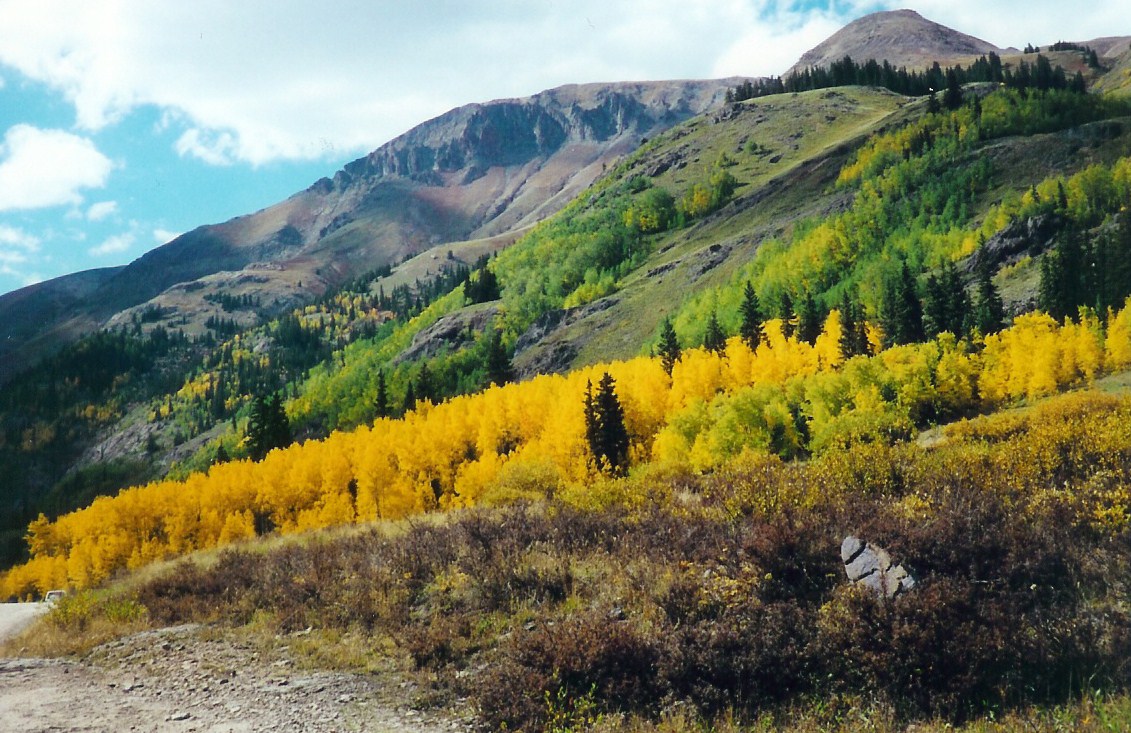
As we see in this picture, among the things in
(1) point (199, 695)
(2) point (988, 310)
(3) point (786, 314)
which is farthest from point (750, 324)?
(1) point (199, 695)

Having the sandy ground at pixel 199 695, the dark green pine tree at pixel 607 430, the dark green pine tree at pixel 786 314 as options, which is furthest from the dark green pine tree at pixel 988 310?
the sandy ground at pixel 199 695

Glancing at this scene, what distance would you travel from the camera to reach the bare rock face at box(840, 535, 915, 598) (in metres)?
10.9

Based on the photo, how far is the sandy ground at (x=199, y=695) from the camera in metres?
10.3

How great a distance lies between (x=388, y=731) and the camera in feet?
31.7

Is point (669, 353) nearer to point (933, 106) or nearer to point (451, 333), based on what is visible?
point (451, 333)

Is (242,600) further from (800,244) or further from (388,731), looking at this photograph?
(800,244)

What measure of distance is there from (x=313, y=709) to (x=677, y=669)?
6306 mm

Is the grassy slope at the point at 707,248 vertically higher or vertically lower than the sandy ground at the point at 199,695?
higher

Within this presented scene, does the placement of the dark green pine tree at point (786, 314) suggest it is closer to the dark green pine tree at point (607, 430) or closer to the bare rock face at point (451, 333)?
the dark green pine tree at point (607, 430)

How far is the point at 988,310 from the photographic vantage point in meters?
80.5

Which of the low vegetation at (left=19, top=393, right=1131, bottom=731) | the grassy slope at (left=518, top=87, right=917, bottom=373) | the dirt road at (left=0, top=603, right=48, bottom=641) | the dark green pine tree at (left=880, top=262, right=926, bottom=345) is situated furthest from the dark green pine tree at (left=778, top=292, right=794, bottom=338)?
the dirt road at (left=0, top=603, right=48, bottom=641)

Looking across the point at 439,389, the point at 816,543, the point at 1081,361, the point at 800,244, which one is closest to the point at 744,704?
the point at 816,543

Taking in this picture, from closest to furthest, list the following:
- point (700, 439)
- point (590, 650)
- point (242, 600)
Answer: point (590, 650), point (242, 600), point (700, 439)

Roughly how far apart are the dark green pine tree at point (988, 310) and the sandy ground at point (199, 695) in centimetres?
8752
